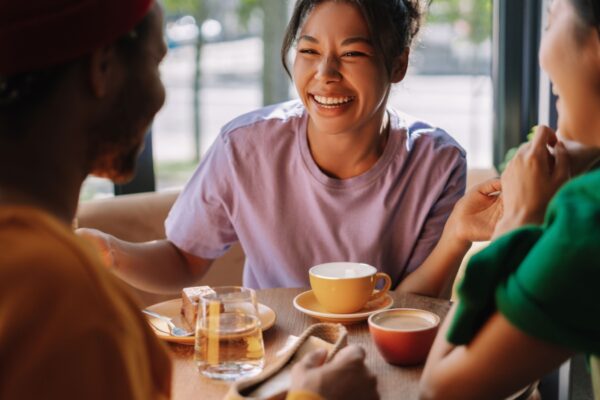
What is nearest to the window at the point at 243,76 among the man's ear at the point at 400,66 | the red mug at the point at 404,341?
the man's ear at the point at 400,66

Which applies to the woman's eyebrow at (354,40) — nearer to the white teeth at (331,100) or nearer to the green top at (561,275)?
the white teeth at (331,100)

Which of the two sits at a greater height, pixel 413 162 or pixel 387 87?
pixel 387 87

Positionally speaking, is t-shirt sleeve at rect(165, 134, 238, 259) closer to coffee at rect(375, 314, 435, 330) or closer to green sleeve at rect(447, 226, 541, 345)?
coffee at rect(375, 314, 435, 330)

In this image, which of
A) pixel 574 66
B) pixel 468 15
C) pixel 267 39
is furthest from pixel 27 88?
pixel 468 15

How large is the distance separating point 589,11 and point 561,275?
429 millimetres

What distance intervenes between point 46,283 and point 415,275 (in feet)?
4.06

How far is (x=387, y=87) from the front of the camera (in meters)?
2.03

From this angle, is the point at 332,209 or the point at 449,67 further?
the point at 449,67

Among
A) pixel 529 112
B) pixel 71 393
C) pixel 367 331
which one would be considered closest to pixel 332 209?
pixel 367 331

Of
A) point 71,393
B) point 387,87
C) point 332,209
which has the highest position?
point 387,87

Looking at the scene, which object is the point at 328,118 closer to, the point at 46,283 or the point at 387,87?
the point at 387,87

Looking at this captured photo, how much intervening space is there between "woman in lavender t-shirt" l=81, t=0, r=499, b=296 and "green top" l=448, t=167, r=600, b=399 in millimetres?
913

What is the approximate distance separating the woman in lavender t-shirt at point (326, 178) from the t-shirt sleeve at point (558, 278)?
90 centimetres

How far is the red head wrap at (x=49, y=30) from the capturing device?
0.84 m
